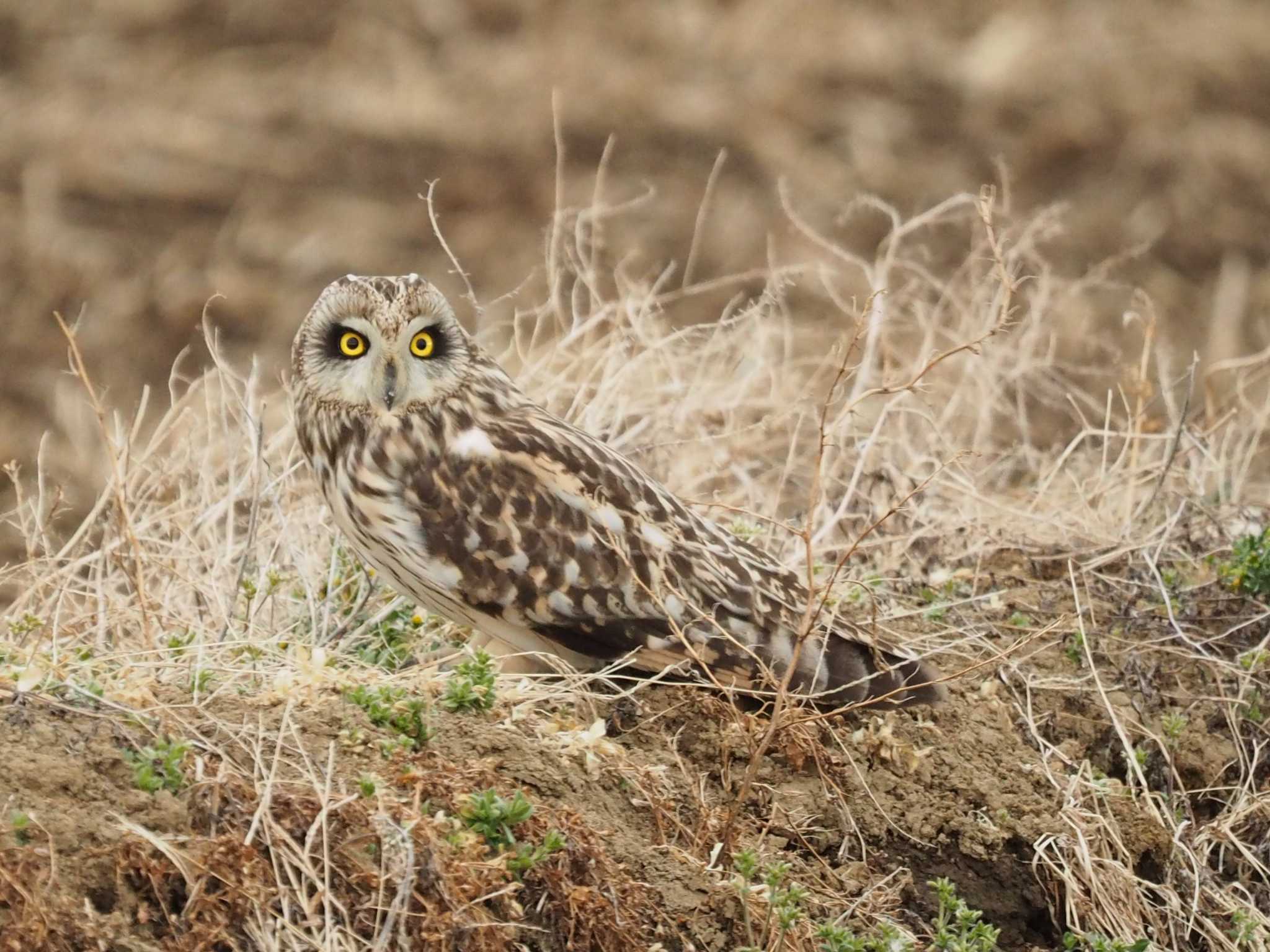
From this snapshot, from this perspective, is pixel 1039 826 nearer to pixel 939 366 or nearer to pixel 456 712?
pixel 456 712

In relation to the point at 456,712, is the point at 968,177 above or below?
below

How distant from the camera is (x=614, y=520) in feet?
15.2

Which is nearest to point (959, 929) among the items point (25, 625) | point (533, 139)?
point (25, 625)

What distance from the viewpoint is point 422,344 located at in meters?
4.67

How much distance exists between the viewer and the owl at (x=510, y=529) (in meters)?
4.53

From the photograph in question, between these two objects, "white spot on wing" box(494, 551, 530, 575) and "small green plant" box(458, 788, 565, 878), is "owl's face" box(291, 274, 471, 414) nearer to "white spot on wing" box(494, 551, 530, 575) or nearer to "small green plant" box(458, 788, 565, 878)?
"white spot on wing" box(494, 551, 530, 575)

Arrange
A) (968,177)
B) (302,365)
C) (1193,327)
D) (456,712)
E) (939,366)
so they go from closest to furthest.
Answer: (456,712) < (302,365) < (939,366) < (1193,327) < (968,177)

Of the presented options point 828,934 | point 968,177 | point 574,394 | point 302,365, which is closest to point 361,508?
point 302,365

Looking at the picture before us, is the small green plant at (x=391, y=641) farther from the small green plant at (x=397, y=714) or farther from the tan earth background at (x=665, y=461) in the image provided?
the small green plant at (x=397, y=714)

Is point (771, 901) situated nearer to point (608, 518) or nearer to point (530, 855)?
point (530, 855)

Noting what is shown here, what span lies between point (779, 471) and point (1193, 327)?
Answer: 188 inches

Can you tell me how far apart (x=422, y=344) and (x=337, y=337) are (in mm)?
216

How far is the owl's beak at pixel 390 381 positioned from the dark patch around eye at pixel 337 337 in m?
0.08

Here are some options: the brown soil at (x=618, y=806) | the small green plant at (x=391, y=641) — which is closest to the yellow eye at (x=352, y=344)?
the small green plant at (x=391, y=641)
